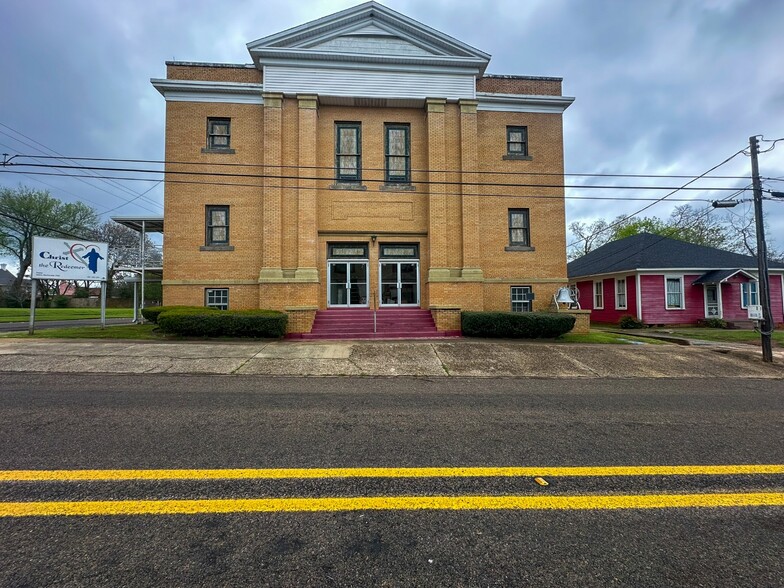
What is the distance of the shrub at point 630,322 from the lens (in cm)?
2080

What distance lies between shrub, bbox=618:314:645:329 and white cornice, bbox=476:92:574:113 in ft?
38.9

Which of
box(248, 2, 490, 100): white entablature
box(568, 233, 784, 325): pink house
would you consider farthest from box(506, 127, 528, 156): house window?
box(568, 233, 784, 325): pink house

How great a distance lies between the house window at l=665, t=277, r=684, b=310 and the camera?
21453 mm

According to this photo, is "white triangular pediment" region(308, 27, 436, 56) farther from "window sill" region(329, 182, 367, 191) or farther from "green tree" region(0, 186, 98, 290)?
"green tree" region(0, 186, 98, 290)

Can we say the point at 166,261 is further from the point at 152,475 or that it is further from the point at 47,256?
the point at 152,475

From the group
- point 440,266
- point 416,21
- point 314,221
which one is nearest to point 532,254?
point 440,266

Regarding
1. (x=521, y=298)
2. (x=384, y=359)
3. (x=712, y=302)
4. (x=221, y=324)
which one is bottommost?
(x=384, y=359)

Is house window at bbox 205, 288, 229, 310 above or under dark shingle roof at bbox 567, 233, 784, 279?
under

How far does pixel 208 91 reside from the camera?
50.9ft

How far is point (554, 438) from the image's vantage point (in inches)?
163

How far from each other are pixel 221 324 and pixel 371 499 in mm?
10272

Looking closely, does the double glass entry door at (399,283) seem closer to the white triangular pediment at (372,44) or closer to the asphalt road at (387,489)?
the white triangular pediment at (372,44)

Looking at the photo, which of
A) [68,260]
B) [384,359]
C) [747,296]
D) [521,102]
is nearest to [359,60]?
[521,102]

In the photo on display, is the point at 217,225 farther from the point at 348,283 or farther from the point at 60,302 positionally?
the point at 60,302
